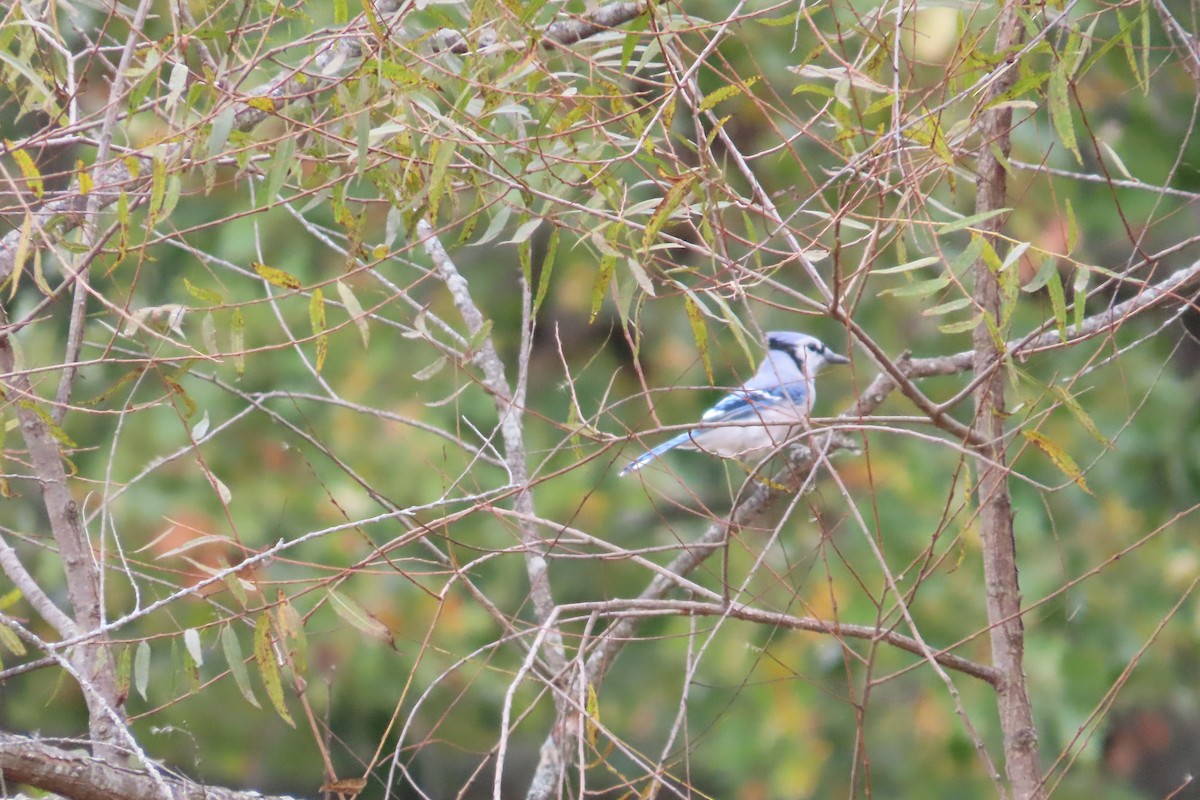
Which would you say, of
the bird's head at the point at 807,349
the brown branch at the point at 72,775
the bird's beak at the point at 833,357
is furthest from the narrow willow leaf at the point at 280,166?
the bird's beak at the point at 833,357

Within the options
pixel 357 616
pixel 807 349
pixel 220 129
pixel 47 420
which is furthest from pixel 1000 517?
pixel 807 349

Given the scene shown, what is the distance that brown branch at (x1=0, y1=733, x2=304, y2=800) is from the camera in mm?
1426

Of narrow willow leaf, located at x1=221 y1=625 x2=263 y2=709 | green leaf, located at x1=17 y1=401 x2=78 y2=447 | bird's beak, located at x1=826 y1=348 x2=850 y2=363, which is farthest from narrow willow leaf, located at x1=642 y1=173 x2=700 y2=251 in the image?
bird's beak, located at x1=826 y1=348 x2=850 y2=363

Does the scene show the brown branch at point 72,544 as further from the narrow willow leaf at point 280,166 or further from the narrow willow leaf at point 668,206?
the narrow willow leaf at point 668,206

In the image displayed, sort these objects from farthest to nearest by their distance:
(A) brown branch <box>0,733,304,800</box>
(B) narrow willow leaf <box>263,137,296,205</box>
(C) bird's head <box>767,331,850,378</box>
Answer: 1. (C) bird's head <box>767,331,850,378</box>
2. (B) narrow willow leaf <box>263,137,296,205</box>
3. (A) brown branch <box>0,733,304,800</box>

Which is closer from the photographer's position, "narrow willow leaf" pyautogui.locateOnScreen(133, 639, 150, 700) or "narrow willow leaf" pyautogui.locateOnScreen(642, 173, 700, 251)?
"narrow willow leaf" pyautogui.locateOnScreen(642, 173, 700, 251)

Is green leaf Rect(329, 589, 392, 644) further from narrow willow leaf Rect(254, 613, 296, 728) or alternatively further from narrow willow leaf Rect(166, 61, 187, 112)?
narrow willow leaf Rect(166, 61, 187, 112)

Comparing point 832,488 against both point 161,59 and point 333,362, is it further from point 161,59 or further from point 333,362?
point 161,59

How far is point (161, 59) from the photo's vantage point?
1493 mm

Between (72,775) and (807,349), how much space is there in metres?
3.36

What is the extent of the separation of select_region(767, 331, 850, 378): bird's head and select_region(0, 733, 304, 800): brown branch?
3.15 m

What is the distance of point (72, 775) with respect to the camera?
1.46 metres

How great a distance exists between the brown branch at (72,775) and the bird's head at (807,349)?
3.15 m

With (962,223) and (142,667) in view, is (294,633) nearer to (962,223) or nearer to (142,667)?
(142,667)
